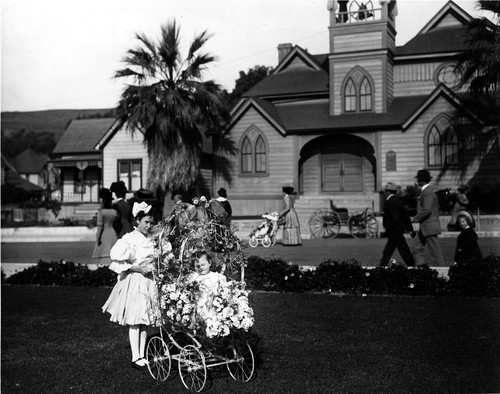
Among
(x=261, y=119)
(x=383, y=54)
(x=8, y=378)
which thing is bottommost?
(x=8, y=378)

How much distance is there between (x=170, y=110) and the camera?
1927 centimetres

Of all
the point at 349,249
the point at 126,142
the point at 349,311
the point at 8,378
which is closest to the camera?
the point at 8,378

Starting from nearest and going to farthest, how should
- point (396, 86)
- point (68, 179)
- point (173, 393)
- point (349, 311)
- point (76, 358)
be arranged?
point (173, 393), point (76, 358), point (349, 311), point (396, 86), point (68, 179)

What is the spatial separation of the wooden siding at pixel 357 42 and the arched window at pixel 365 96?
1.35 metres

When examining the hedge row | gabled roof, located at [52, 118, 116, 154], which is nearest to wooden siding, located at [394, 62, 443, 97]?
gabled roof, located at [52, 118, 116, 154]

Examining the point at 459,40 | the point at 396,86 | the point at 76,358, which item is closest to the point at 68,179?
the point at 396,86

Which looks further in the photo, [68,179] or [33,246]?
[68,179]

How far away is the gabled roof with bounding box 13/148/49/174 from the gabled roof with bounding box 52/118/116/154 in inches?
967

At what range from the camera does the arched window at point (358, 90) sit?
88.5 ft

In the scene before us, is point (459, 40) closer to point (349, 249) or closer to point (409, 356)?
point (349, 249)

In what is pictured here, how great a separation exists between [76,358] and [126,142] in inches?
953

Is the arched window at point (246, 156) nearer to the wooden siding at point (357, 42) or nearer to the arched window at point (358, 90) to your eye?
the arched window at point (358, 90)

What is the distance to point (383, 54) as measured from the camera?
26281 millimetres

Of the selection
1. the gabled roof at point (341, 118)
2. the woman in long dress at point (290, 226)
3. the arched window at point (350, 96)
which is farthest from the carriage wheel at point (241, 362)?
the arched window at point (350, 96)
